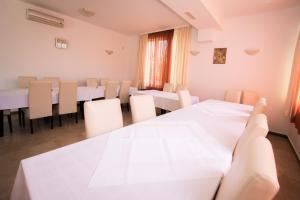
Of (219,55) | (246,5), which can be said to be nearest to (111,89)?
(219,55)

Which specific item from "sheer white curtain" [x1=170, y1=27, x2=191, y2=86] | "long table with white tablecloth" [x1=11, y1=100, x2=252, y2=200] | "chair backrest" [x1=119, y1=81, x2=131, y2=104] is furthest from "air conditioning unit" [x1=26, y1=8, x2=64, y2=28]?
"long table with white tablecloth" [x1=11, y1=100, x2=252, y2=200]

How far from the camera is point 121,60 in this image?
6.61 metres

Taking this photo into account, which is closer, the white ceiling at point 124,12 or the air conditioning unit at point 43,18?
the white ceiling at point 124,12

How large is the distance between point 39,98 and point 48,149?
102cm

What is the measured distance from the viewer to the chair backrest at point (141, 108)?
6.20 ft

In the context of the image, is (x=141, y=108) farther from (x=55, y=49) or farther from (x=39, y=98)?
(x=55, y=49)

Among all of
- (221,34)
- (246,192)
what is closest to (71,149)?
(246,192)

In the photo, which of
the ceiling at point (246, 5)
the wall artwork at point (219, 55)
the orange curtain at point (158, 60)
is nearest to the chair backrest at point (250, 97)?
the wall artwork at point (219, 55)

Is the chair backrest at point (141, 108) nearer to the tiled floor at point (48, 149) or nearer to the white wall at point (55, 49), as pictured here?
the tiled floor at point (48, 149)

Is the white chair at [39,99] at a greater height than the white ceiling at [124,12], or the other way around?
the white ceiling at [124,12]

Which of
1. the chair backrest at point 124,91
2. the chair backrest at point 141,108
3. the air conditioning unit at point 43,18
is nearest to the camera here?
the chair backrest at point 141,108

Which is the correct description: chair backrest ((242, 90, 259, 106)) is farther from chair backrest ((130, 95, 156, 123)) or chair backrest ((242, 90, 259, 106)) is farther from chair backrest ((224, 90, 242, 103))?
chair backrest ((130, 95, 156, 123))

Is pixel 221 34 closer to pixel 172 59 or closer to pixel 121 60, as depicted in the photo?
pixel 172 59

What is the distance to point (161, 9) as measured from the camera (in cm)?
385
